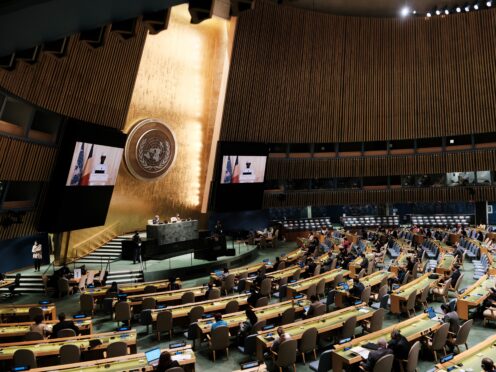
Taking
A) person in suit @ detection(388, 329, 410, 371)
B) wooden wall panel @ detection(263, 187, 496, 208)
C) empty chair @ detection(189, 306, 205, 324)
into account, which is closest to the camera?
person in suit @ detection(388, 329, 410, 371)

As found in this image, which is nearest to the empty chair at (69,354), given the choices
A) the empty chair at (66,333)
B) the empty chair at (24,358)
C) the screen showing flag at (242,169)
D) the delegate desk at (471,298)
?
the empty chair at (24,358)

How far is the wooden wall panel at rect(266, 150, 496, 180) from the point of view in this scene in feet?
77.2

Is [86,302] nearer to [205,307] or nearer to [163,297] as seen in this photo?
[163,297]

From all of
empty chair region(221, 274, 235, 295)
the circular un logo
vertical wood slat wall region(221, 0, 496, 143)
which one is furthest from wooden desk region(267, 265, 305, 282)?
vertical wood slat wall region(221, 0, 496, 143)

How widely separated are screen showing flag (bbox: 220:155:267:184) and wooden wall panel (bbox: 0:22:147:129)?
626 centimetres

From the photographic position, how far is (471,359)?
19.4ft

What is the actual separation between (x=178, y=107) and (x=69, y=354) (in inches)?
623

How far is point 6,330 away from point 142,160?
12.1 m

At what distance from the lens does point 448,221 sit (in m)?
24.4

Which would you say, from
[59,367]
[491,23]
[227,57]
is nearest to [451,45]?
[491,23]

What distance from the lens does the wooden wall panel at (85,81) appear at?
38.7 feet

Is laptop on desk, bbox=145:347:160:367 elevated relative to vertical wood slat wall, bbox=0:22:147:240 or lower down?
lower down

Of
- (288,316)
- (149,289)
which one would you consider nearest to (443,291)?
(288,316)

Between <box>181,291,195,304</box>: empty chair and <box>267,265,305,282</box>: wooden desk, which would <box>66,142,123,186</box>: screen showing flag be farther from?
<box>267,265,305,282</box>: wooden desk
